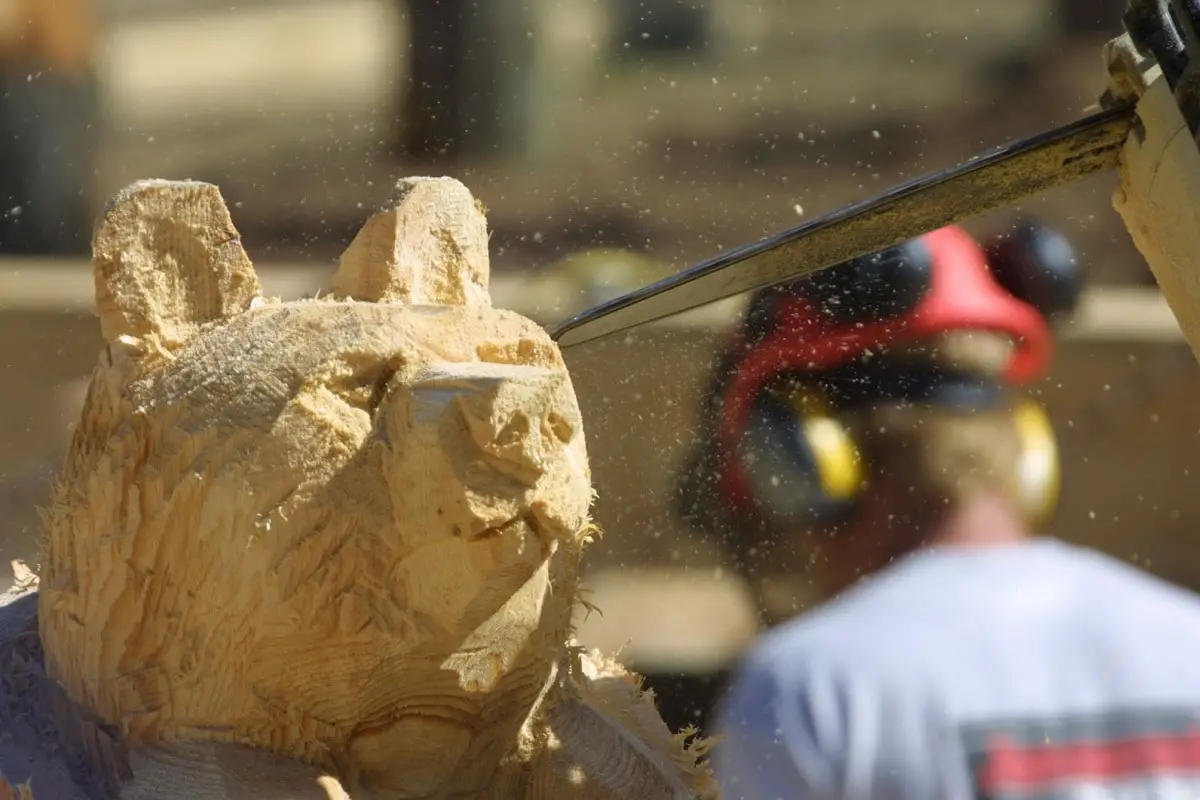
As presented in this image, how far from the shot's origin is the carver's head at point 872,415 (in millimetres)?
1952

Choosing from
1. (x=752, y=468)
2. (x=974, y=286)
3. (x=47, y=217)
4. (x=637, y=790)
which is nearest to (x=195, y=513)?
(x=637, y=790)

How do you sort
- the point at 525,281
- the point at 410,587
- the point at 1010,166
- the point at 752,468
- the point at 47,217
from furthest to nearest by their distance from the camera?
the point at 47,217
the point at 525,281
the point at 752,468
the point at 1010,166
the point at 410,587

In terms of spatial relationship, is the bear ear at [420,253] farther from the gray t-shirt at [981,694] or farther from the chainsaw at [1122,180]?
the gray t-shirt at [981,694]

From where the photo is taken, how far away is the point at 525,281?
7.91 ft

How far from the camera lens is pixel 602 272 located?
102 inches

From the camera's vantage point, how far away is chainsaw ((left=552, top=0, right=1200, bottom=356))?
918mm

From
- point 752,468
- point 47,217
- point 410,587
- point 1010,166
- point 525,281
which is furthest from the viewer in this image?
point 47,217

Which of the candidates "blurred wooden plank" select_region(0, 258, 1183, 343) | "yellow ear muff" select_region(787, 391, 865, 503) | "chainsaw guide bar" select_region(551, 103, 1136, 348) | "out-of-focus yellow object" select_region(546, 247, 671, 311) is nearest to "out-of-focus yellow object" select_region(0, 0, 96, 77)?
"blurred wooden plank" select_region(0, 258, 1183, 343)

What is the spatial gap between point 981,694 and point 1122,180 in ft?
2.81

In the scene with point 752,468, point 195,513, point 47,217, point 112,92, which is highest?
point 112,92

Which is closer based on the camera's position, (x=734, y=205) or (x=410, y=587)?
(x=410, y=587)

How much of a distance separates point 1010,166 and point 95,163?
2.07 m

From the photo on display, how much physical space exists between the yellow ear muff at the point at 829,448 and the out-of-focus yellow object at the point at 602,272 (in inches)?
18.1

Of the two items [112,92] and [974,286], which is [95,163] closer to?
[112,92]
